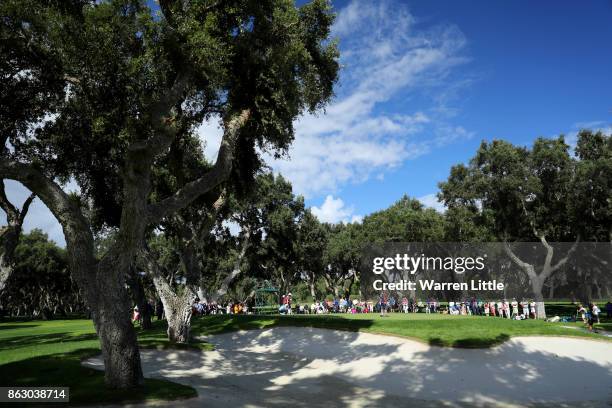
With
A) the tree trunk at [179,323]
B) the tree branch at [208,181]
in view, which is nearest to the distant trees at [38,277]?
the tree trunk at [179,323]

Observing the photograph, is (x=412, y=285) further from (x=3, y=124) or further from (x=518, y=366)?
(x=3, y=124)

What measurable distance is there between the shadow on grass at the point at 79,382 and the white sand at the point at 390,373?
59 cm

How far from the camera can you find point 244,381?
41.5 ft

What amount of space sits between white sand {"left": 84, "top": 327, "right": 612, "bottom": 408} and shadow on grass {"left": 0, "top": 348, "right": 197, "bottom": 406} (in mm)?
591

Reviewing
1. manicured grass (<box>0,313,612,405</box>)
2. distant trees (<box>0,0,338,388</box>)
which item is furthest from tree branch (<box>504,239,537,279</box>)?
distant trees (<box>0,0,338,388</box>)

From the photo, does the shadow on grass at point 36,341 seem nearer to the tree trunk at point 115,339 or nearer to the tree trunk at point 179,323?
the tree trunk at point 179,323

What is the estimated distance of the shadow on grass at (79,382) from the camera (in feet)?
29.2

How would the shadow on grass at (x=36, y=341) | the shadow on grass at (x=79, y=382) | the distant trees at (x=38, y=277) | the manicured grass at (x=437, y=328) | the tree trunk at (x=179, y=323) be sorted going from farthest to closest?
the distant trees at (x=38, y=277) < the shadow on grass at (x=36, y=341) < the manicured grass at (x=437, y=328) < the tree trunk at (x=179, y=323) < the shadow on grass at (x=79, y=382)

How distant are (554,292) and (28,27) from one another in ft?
171

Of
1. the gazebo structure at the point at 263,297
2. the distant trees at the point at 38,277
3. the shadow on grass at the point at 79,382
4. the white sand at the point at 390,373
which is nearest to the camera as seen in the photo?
the shadow on grass at the point at 79,382

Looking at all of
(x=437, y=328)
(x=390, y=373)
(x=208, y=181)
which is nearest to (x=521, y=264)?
(x=437, y=328)

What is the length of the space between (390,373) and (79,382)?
914cm

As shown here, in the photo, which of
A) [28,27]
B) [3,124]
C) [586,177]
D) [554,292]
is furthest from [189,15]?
[554,292]

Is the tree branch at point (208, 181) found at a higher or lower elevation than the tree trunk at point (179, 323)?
higher
